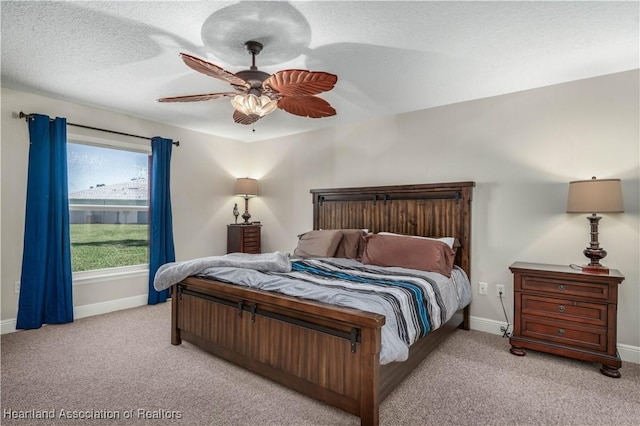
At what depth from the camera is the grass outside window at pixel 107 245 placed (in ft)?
12.8

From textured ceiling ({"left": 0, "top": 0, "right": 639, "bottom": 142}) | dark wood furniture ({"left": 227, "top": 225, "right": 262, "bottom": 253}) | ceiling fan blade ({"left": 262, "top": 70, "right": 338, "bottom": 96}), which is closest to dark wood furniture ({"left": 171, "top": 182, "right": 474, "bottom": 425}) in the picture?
textured ceiling ({"left": 0, "top": 0, "right": 639, "bottom": 142})

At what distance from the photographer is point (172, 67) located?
9.28 feet

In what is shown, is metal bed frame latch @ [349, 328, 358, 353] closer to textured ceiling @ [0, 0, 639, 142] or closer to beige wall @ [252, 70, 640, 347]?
textured ceiling @ [0, 0, 639, 142]

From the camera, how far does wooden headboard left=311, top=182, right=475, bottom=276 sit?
3.55 meters

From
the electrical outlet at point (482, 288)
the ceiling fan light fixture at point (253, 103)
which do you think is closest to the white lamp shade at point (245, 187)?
the ceiling fan light fixture at point (253, 103)

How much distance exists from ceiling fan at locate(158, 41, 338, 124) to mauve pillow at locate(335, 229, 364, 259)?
1.69 metres

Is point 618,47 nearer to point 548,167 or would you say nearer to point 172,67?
point 548,167

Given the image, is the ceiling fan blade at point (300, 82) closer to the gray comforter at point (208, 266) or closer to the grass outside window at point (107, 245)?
the gray comforter at point (208, 266)

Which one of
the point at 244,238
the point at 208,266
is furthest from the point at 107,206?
the point at 208,266

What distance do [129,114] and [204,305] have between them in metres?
2.81

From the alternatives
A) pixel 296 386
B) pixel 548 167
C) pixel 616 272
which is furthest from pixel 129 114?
pixel 616 272

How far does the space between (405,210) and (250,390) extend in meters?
2.56

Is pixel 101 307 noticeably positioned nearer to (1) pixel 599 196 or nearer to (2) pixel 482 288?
(2) pixel 482 288

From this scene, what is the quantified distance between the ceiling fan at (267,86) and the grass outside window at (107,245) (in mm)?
2585
